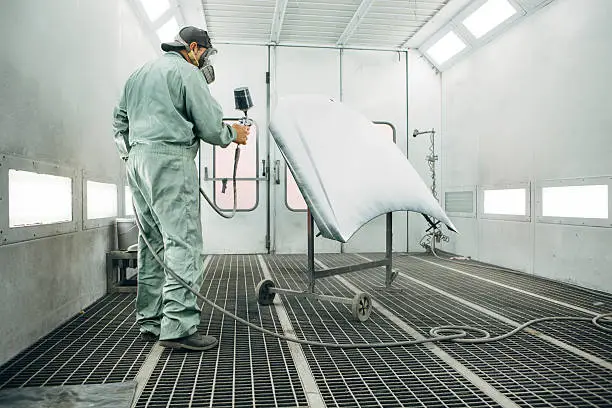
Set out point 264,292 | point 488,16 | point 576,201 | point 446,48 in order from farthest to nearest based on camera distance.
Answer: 1. point 446,48
2. point 488,16
3. point 576,201
4. point 264,292

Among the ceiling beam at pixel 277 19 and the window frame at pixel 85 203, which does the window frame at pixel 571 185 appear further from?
the window frame at pixel 85 203

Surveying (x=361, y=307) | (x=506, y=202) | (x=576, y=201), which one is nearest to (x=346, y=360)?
(x=361, y=307)

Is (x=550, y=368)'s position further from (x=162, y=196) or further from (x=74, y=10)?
(x=74, y=10)

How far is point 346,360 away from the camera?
240cm

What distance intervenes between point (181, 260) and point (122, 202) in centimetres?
235

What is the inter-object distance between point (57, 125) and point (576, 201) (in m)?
4.40

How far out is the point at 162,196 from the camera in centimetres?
250

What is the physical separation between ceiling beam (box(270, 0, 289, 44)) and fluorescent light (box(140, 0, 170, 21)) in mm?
1345

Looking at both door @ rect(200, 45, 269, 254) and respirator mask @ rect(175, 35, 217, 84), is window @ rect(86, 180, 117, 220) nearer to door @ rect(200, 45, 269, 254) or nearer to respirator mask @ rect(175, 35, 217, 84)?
respirator mask @ rect(175, 35, 217, 84)

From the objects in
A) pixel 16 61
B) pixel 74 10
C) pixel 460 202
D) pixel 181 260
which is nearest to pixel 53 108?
pixel 16 61

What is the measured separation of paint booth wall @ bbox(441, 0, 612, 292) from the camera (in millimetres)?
4184

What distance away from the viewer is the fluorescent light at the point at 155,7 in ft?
16.9

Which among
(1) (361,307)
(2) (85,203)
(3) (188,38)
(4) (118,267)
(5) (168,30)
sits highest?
(5) (168,30)

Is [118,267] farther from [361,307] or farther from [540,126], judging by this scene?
[540,126]
